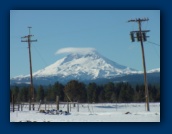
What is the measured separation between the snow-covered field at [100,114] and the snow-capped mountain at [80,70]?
1.11ft

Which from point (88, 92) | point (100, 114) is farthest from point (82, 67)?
point (100, 114)

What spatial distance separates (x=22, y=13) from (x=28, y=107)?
1.11 meters

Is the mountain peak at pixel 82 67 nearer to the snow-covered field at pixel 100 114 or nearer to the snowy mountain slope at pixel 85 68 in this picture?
the snowy mountain slope at pixel 85 68

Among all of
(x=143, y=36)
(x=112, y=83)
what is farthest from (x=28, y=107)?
(x=143, y=36)

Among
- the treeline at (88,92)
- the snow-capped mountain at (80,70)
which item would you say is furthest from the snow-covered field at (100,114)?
the snow-capped mountain at (80,70)

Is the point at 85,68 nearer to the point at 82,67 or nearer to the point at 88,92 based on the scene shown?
the point at 82,67

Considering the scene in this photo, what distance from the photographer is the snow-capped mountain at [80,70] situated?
648 centimetres

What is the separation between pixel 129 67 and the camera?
646 cm

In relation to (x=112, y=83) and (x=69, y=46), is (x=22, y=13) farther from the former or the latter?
(x=112, y=83)

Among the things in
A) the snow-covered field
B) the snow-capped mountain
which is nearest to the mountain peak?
the snow-capped mountain

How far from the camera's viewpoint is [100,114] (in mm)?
6523

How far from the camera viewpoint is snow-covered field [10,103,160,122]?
21.1 feet

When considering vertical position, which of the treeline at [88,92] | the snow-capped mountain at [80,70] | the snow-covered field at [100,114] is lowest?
the snow-covered field at [100,114]

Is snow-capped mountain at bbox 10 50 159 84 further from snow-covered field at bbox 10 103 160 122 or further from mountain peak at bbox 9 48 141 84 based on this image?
snow-covered field at bbox 10 103 160 122
